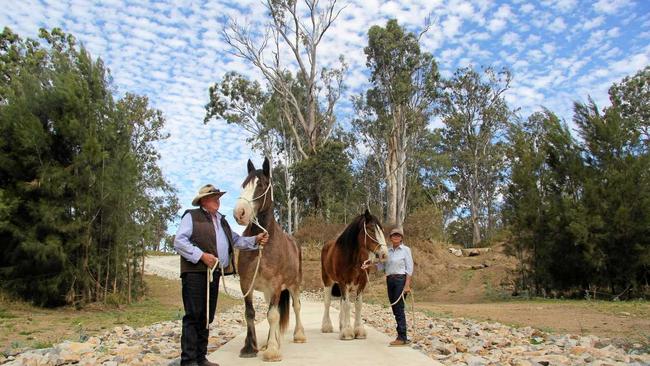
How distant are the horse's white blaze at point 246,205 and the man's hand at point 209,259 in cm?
59

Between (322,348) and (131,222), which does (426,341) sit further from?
(131,222)

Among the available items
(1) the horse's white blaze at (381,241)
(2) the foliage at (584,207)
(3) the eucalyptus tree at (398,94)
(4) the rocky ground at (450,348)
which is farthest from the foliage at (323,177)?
(1) the horse's white blaze at (381,241)

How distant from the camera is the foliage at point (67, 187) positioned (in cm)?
1339

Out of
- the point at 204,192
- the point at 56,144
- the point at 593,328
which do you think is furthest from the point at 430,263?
the point at 204,192

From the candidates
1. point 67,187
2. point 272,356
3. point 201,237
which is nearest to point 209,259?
point 201,237

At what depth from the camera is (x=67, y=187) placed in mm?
13883

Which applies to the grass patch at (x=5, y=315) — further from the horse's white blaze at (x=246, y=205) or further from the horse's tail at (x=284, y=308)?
the horse's white blaze at (x=246, y=205)

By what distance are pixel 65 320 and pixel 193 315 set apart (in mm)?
8593

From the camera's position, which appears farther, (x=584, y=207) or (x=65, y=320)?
(x=584, y=207)

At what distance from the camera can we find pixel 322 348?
6191 millimetres

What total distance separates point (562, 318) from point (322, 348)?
7.59 metres

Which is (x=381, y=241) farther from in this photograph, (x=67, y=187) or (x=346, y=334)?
(x=67, y=187)

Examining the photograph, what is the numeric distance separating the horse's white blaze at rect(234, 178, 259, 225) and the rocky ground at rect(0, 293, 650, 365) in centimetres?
169

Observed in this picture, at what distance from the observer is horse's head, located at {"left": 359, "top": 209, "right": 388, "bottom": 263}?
697 centimetres
